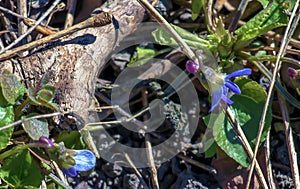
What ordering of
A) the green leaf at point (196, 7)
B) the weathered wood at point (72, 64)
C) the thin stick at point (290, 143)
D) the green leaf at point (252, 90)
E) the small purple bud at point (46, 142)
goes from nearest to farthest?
the small purple bud at point (46, 142) → the weathered wood at point (72, 64) → the thin stick at point (290, 143) → the green leaf at point (252, 90) → the green leaf at point (196, 7)

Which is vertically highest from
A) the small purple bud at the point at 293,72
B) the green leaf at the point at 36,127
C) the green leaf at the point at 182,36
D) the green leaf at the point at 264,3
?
the green leaf at the point at 264,3

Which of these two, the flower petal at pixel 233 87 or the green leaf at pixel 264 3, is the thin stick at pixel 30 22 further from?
the green leaf at pixel 264 3

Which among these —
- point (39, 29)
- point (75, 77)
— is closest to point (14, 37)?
point (39, 29)

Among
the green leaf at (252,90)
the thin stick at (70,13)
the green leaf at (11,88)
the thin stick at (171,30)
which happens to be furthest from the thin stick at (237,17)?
the green leaf at (11,88)

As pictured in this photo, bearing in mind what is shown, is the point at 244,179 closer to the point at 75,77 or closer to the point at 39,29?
the point at 75,77

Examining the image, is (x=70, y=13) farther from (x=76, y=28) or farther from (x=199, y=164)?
(x=199, y=164)

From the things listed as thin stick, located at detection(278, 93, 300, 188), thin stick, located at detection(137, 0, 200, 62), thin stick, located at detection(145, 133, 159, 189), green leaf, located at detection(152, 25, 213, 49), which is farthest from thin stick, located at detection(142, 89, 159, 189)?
thin stick, located at detection(278, 93, 300, 188)
